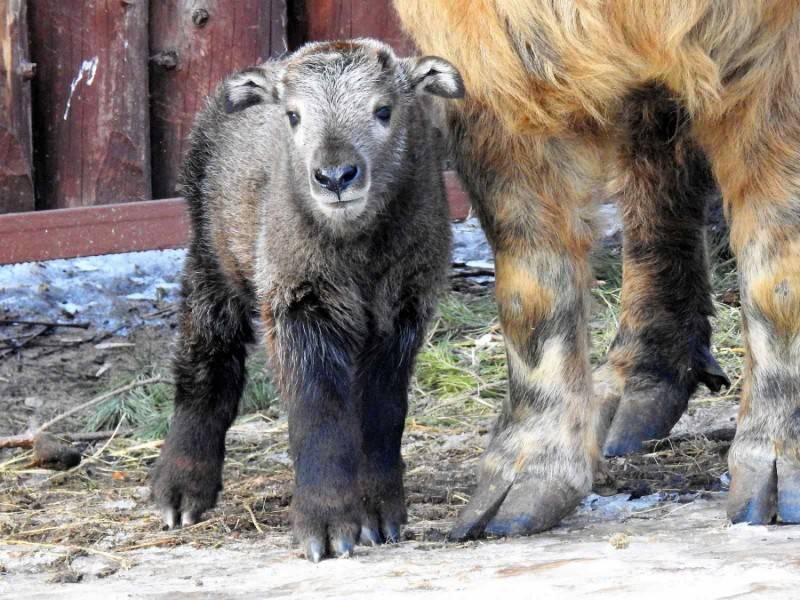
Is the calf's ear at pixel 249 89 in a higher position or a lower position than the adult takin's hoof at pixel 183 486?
higher

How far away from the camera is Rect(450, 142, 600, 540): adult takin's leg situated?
393 cm

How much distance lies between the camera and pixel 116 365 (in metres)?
6.07

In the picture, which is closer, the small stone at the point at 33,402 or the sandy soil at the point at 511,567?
the sandy soil at the point at 511,567

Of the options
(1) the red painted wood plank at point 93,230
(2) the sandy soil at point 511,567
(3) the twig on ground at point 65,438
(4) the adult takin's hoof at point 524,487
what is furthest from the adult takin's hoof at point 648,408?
(3) the twig on ground at point 65,438

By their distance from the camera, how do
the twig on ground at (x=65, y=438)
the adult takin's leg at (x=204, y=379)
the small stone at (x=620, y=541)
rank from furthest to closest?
the twig on ground at (x=65, y=438) < the adult takin's leg at (x=204, y=379) < the small stone at (x=620, y=541)

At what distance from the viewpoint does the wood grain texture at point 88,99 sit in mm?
6055

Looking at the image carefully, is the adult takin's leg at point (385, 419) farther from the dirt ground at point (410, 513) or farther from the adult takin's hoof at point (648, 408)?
the adult takin's hoof at point (648, 408)

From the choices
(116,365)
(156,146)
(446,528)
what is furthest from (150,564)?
(156,146)

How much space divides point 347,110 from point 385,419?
837 millimetres

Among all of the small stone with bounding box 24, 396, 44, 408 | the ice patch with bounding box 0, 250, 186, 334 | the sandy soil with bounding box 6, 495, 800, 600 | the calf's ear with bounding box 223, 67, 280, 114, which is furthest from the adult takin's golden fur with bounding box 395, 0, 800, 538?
the ice patch with bounding box 0, 250, 186, 334

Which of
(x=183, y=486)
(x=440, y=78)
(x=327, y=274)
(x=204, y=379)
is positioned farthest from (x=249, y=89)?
(x=183, y=486)

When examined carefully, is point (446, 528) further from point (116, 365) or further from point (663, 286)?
point (116, 365)

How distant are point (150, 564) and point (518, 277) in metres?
1.17

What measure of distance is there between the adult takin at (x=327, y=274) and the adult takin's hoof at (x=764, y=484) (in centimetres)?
87
